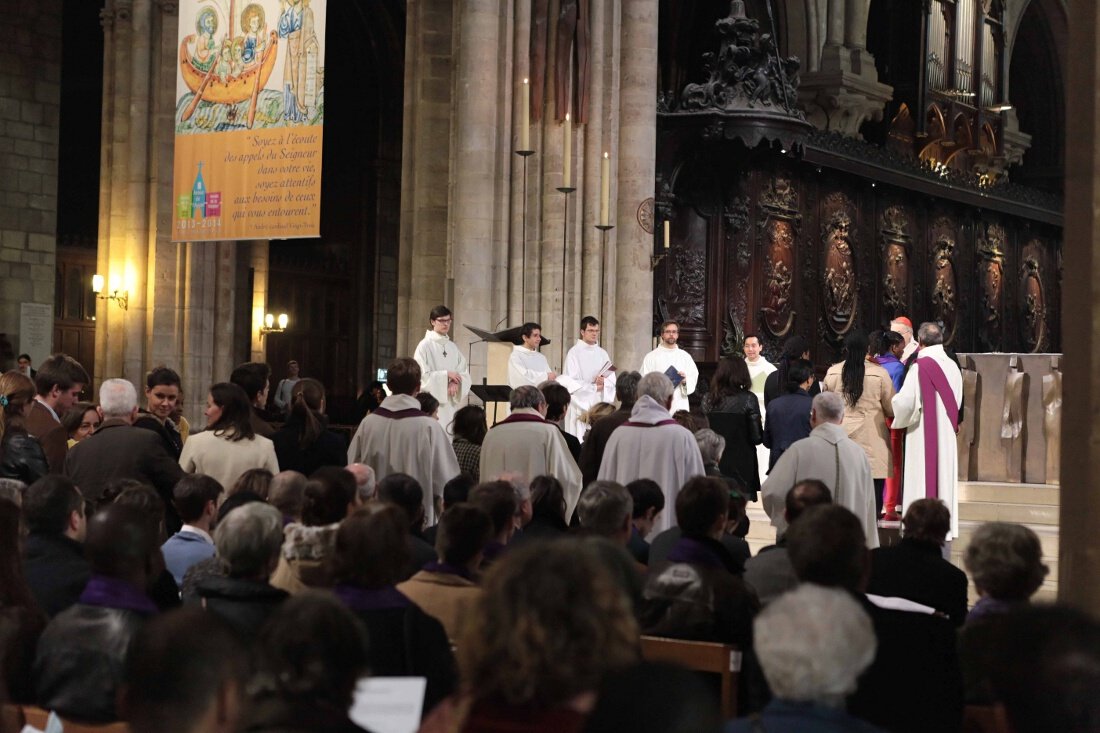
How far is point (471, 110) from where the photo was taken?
1495 cm

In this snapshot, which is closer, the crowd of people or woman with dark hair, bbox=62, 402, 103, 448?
the crowd of people

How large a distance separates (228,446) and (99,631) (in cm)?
345

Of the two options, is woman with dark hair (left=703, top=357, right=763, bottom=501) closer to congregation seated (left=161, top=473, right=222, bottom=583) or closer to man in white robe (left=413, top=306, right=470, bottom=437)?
man in white robe (left=413, top=306, right=470, bottom=437)

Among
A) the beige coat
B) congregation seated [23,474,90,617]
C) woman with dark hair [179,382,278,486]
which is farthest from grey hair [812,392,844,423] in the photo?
congregation seated [23,474,90,617]

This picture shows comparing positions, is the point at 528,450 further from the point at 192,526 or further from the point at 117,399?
the point at 192,526

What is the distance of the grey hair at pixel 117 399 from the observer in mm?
7531

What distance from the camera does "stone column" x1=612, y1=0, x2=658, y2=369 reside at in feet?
52.7

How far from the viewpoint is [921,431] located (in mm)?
11336

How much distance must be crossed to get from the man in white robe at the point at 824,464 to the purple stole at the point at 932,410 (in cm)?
283

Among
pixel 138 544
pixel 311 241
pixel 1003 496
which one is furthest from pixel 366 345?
pixel 138 544

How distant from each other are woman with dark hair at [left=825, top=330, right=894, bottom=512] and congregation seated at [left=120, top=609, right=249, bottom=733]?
8406mm

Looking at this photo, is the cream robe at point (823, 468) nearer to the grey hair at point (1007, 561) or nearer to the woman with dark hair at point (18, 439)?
the grey hair at point (1007, 561)

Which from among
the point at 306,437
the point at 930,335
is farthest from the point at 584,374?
the point at 306,437

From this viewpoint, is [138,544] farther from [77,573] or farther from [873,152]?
[873,152]
